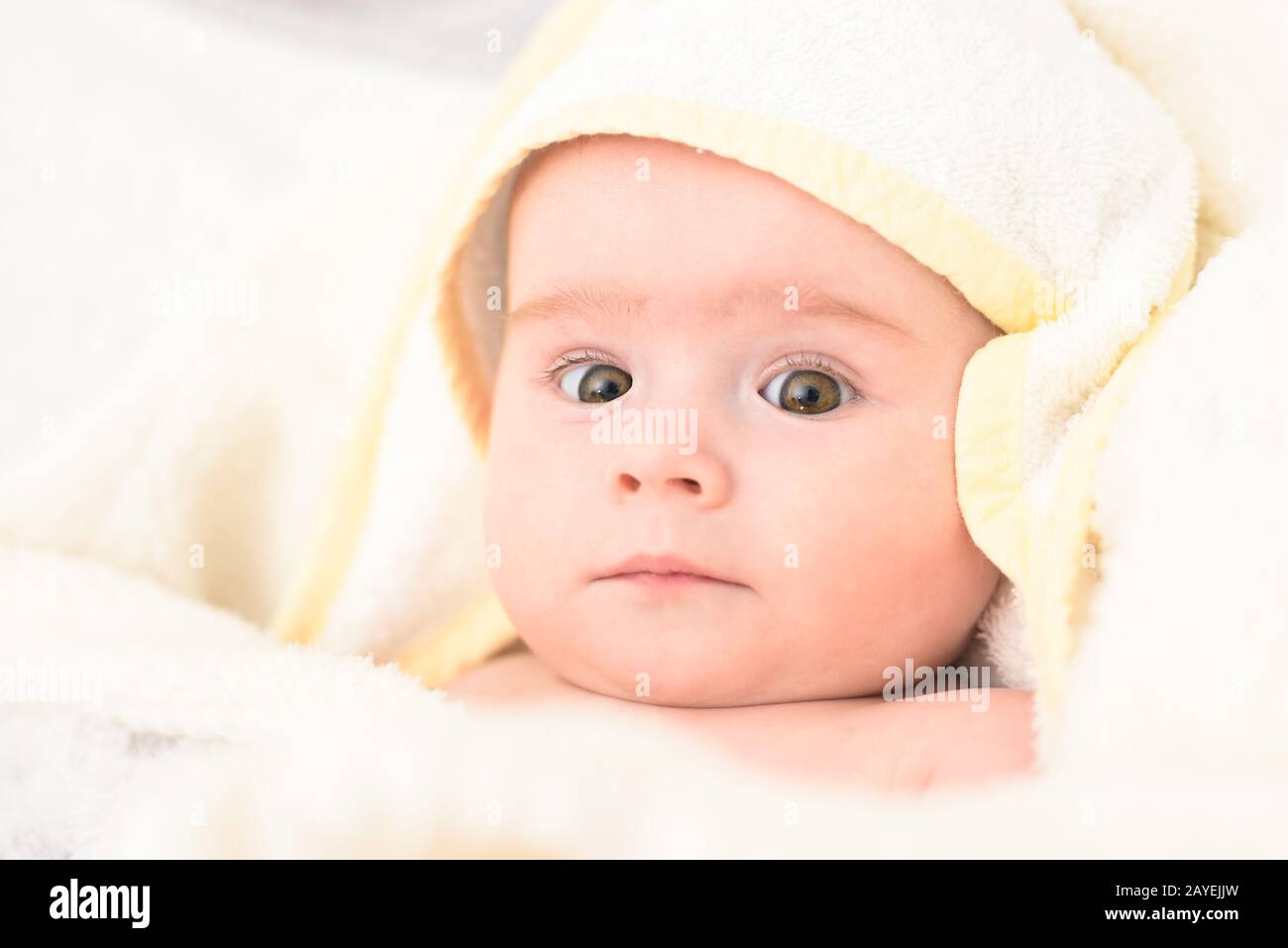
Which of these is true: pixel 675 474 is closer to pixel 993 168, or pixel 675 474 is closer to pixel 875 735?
pixel 875 735

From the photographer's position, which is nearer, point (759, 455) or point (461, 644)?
point (759, 455)

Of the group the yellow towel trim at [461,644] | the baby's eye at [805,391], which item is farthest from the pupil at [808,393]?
the yellow towel trim at [461,644]

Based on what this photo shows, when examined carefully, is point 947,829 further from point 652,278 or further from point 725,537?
point 652,278

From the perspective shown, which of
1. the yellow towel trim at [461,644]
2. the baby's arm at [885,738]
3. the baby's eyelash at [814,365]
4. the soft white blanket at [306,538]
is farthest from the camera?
the yellow towel trim at [461,644]

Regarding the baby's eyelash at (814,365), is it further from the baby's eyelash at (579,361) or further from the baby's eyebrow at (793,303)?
the baby's eyelash at (579,361)

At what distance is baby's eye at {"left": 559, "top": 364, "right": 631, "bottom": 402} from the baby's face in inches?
1.5

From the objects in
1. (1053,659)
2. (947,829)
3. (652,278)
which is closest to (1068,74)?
(652,278)

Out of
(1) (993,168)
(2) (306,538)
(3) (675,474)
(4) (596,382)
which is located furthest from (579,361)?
(2) (306,538)

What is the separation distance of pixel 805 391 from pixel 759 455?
0.07m

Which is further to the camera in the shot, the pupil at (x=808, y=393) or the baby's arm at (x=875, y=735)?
the pupil at (x=808, y=393)

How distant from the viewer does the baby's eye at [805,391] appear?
1.05 m

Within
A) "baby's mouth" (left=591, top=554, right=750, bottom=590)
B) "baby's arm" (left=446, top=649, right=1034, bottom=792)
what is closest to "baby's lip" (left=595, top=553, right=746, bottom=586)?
"baby's mouth" (left=591, top=554, right=750, bottom=590)

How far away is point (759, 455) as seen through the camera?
1.03 meters

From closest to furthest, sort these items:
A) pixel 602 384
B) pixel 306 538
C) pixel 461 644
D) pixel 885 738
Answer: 1. pixel 885 738
2. pixel 602 384
3. pixel 461 644
4. pixel 306 538
